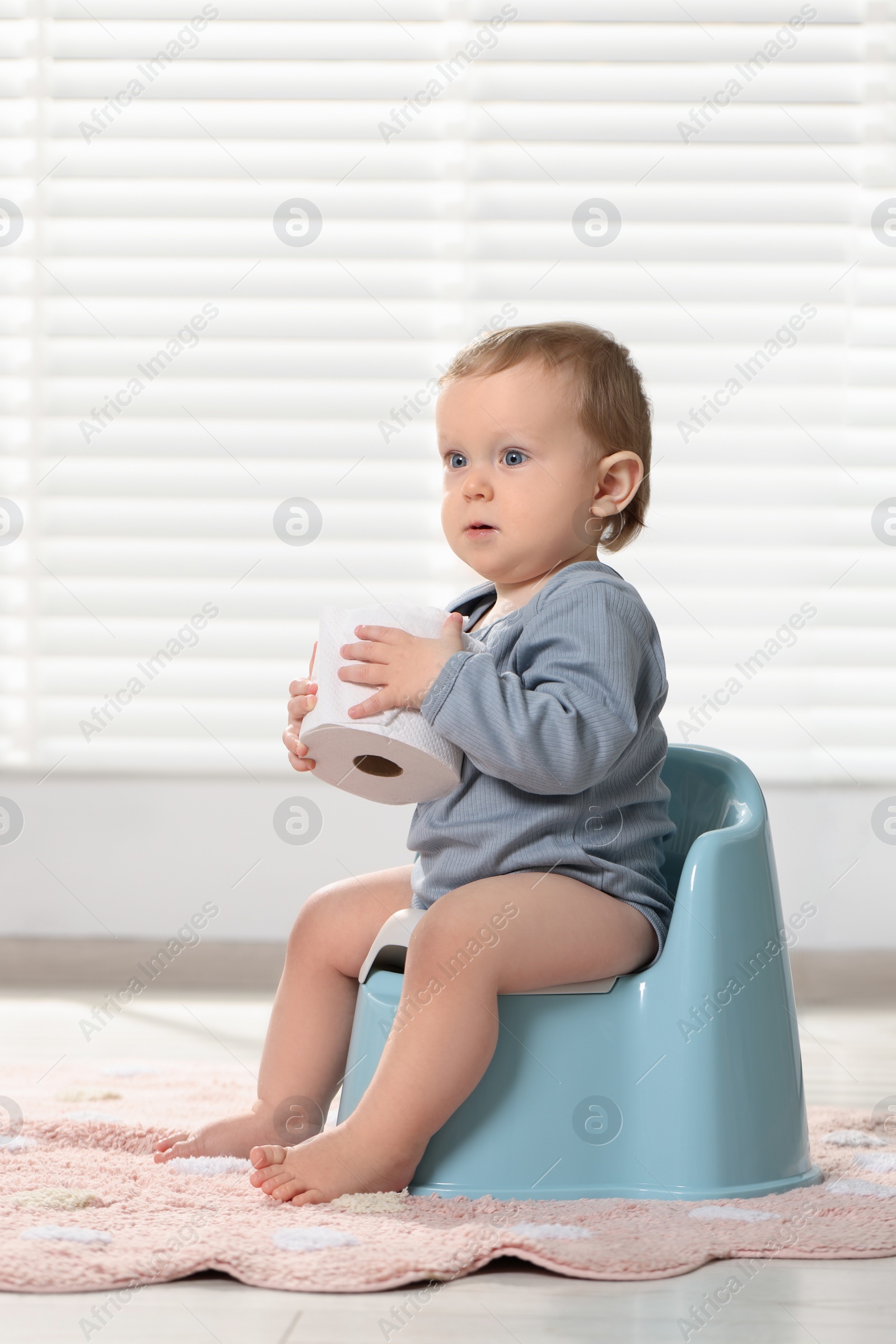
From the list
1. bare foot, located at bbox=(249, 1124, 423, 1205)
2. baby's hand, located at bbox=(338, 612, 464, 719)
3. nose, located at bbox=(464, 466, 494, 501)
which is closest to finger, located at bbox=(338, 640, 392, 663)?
baby's hand, located at bbox=(338, 612, 464, 719)

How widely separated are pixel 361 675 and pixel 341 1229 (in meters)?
0.36

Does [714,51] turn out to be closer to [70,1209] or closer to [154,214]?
[154,214]

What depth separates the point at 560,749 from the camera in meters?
0.92

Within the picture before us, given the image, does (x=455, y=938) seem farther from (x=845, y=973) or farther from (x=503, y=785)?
(x=845, y=973)

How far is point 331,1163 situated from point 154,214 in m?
1.55

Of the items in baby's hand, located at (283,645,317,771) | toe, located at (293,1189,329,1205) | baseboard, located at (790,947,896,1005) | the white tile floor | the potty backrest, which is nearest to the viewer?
the white tile floor

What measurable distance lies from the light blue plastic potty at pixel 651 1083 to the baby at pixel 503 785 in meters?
0.03

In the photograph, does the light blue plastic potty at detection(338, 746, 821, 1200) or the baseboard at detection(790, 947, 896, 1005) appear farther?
the baseboard at detection(790, 947, 896, 1005)

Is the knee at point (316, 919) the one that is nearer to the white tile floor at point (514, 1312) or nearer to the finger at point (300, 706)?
the finger at point (300, 706)

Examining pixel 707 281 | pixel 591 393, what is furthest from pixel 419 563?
pixel 591 393

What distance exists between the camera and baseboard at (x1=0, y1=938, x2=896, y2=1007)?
6.26ft

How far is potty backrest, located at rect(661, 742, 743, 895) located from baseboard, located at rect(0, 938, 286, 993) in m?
0.91

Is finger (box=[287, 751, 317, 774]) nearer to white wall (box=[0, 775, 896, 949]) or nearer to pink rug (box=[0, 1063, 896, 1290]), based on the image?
pink rug (box=[0, 1063, 896, 1290])

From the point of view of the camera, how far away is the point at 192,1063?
146 centimetres
